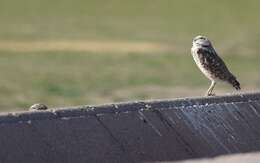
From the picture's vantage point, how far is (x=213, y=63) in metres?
11.1

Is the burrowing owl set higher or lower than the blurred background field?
lower

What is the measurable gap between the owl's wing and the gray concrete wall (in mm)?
4499

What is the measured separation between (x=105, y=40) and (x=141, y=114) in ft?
136

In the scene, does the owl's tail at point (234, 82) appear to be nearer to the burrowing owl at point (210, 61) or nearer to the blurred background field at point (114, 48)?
the burrowing owl at point (210, 61)

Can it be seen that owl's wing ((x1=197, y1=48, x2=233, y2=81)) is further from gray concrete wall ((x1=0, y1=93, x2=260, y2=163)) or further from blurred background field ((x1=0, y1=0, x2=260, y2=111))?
blurred background field ((x1=0, y1=0, x2=260, y2=111))

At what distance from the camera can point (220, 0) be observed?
6444 centimetres

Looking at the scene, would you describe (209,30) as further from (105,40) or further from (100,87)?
(100,87)

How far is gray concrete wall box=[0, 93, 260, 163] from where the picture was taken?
5.33m

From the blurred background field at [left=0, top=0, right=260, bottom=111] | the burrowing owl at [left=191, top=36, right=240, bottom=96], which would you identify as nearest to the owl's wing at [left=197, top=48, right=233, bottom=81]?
the burrowing owl at [left=191, top=36, right=240, bottom=96]

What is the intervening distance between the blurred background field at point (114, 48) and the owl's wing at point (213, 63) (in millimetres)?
7420

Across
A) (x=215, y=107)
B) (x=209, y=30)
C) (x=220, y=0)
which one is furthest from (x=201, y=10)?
(x=215, y=107)

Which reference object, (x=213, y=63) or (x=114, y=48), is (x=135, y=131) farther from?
(x=114, y=48)

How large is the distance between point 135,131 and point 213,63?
5.40m

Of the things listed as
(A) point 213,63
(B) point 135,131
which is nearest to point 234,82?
(A) point 213,63
